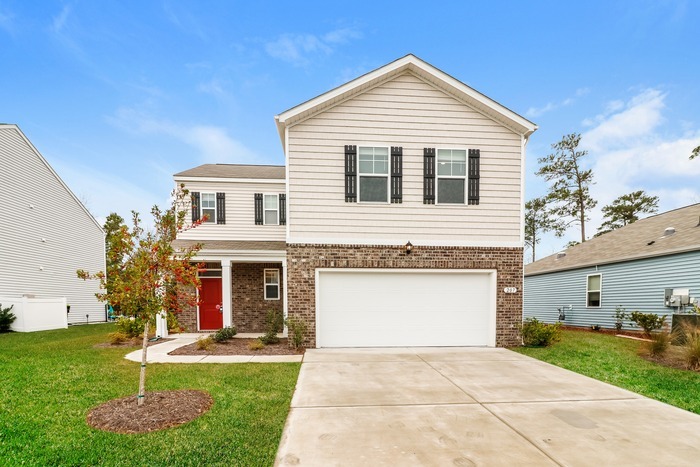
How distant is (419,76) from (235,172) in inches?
329

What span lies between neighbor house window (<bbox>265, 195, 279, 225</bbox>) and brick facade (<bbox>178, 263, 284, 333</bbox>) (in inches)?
78.0

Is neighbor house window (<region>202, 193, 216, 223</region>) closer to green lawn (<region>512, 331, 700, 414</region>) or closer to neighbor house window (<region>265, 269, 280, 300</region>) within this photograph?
neighbor house window (<region>265, 269, 280, 300</region>)

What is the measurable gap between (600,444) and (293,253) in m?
6.72

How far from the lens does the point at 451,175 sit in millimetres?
8531

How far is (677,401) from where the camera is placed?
4680 mm

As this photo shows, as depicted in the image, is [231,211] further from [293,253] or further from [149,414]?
[149,414]

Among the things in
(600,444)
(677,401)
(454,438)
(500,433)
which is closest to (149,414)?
(454,438)

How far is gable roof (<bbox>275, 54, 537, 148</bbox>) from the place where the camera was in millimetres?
8109

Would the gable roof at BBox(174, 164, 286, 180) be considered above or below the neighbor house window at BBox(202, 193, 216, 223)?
above

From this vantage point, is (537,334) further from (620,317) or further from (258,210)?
(258,210)

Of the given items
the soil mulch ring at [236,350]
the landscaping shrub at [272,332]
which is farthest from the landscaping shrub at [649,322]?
the landscaping shrub at [272,332]

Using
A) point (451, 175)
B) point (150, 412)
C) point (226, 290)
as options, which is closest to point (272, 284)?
point (226, 290)

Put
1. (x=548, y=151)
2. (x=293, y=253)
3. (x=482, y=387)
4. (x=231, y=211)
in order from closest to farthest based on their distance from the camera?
1. (x=482, y=387)
2. (x=293, y=253)
3. (x=231, y=211)
4. (x=548, y=151)

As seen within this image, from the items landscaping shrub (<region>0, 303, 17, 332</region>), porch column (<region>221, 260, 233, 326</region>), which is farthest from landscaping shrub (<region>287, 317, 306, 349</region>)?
landscaping shrub (<region>0, 303, 17, 332</region>)
